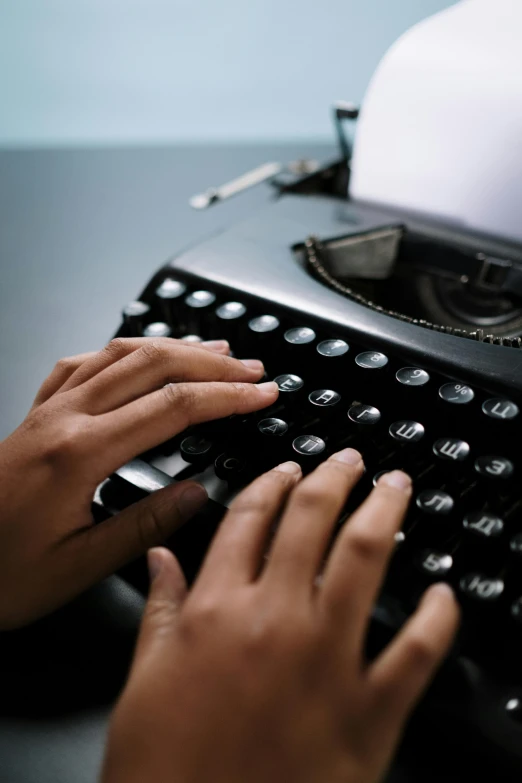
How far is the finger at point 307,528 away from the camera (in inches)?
22.9

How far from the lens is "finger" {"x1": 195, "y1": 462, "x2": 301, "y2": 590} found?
0.60m

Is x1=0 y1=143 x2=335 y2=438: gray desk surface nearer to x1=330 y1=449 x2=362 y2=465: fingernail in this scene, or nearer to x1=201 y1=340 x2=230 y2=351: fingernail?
x1=201 y1=340 x2=230 y2=351: fingernail

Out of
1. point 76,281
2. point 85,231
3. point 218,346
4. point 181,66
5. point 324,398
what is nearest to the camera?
point 324,398

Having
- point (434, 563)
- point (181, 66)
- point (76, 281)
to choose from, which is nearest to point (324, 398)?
point (434, 563)

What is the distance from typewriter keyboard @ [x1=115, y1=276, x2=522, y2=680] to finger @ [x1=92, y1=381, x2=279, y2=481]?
0.05 m

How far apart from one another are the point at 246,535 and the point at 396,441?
0.25 m

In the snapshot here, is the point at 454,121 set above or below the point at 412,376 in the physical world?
above

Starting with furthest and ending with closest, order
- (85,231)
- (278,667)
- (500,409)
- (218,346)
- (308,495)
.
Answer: (85,231) → (218,346) → (500,409) → (308,495) → (278,667)

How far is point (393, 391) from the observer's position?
0.85 m

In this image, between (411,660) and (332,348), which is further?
(332,348)

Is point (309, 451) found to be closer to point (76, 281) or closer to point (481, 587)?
point (481, 587)

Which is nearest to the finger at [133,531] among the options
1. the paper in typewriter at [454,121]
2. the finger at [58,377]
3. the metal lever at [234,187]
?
the finger at [58,377]

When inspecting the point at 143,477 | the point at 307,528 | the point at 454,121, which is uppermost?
the point at 454,121

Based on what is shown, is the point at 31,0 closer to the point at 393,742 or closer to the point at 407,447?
the point at 407,447
